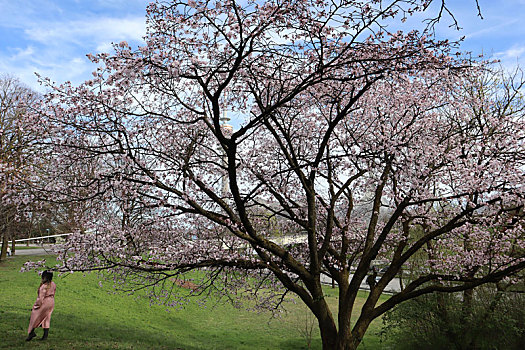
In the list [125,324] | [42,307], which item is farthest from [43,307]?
[125,324]

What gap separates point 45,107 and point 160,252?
331 centimetres

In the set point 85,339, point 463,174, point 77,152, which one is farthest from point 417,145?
point 85,339

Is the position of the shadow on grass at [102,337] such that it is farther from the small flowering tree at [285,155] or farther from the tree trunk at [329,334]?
the tree trunk at [329,334]

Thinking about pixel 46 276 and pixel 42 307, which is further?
pixel 46 276

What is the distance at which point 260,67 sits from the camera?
6750 millimetres

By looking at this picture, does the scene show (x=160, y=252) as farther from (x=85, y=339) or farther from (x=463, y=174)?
(x=463, y=174)

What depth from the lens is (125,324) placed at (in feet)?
40.5

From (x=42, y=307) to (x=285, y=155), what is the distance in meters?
5.93

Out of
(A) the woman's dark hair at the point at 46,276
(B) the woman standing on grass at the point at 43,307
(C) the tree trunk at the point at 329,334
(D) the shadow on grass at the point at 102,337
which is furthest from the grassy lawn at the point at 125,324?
(C) the tree trunk at the point at 329,334

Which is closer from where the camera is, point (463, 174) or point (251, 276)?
point (463, 174)

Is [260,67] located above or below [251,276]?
above

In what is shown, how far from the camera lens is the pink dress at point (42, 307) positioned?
8.02 meters

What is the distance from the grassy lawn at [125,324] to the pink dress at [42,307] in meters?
0.40

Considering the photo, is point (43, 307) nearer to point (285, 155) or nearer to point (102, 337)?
point (102, 337)
